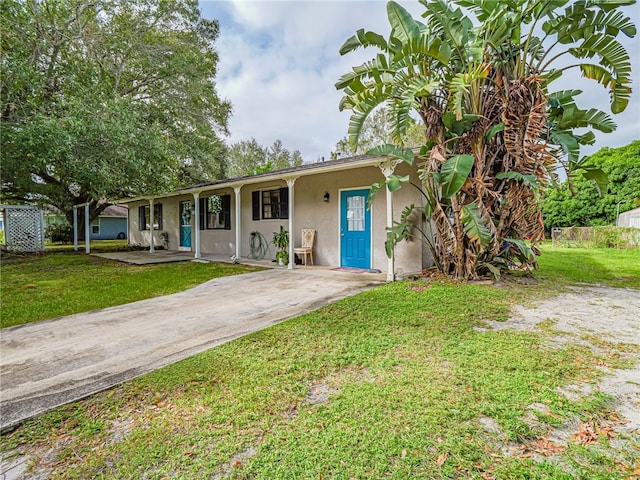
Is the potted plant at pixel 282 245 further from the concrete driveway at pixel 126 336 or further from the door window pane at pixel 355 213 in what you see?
the concrete driveway at pixel 126 336

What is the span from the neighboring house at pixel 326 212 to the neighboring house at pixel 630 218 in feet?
51.2

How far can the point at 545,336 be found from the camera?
3.57 m

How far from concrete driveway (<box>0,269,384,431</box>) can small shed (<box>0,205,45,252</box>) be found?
44.0ft

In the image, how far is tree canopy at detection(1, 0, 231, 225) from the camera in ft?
24.5

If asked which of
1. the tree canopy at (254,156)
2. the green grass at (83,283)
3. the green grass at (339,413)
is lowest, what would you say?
the green grass at (339,413)

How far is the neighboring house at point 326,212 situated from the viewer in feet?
24.7

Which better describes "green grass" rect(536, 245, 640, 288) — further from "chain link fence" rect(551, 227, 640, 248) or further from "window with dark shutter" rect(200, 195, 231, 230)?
"window with dark shutter" rect(200, 195, 231, 230)

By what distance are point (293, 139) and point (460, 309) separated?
3525 cm

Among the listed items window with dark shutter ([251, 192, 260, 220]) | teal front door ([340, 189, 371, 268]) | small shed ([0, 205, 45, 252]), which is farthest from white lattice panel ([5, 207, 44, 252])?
teal front door ([340, 189, 371, 268])

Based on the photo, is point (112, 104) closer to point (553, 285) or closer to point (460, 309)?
point (460, 309)

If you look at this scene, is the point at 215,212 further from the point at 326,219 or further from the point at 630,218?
the point at 630,218

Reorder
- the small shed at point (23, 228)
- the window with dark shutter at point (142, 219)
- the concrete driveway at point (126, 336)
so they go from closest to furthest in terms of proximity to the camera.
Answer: the concrete driveway at point (126, 336) < the small shed at point (23, 228) < the window with dark shutter at point (142, 219)

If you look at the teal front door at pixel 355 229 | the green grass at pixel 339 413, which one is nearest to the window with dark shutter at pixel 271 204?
the teal front door at pixel 355 229

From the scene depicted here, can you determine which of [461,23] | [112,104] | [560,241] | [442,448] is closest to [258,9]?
[112,104]
